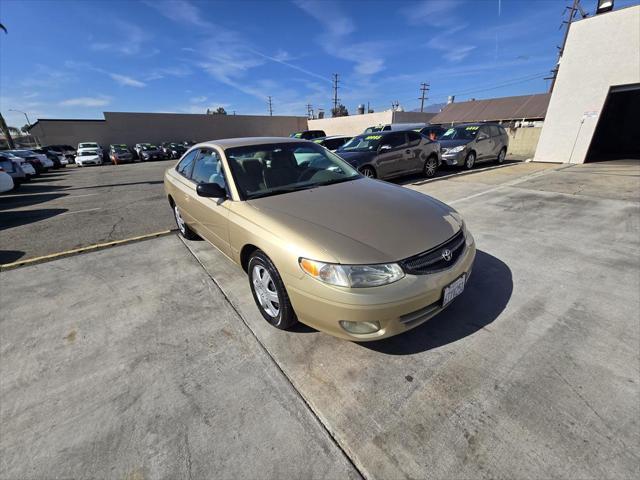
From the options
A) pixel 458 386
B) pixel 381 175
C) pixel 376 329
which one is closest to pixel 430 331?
pixel 458 386

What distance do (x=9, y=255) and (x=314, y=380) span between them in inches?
210

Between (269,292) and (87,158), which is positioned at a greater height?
(269,292)

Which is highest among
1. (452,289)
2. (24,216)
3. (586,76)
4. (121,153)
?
(586,76)

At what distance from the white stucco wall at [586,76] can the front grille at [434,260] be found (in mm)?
11999

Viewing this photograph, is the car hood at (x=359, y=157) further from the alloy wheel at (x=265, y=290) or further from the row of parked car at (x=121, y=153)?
the row of parked car at (x=121, y=153)

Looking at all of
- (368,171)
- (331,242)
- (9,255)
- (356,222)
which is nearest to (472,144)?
(368,171)

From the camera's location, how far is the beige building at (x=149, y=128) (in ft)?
102

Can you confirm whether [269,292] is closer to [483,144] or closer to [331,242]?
[331,242]

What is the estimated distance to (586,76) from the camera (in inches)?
396

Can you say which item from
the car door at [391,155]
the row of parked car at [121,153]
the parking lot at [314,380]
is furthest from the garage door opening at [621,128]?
the row of parked car at [121,153]

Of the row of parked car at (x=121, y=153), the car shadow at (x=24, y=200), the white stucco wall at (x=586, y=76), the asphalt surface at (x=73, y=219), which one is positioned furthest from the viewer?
the row of parked car at (x=121, y=153)

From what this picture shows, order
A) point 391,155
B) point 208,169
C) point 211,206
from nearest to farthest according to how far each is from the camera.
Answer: point 211,206, point 208,169, point 391,155

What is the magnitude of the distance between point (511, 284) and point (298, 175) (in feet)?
8.10

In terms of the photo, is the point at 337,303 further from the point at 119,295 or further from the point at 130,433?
the point at 119,295
